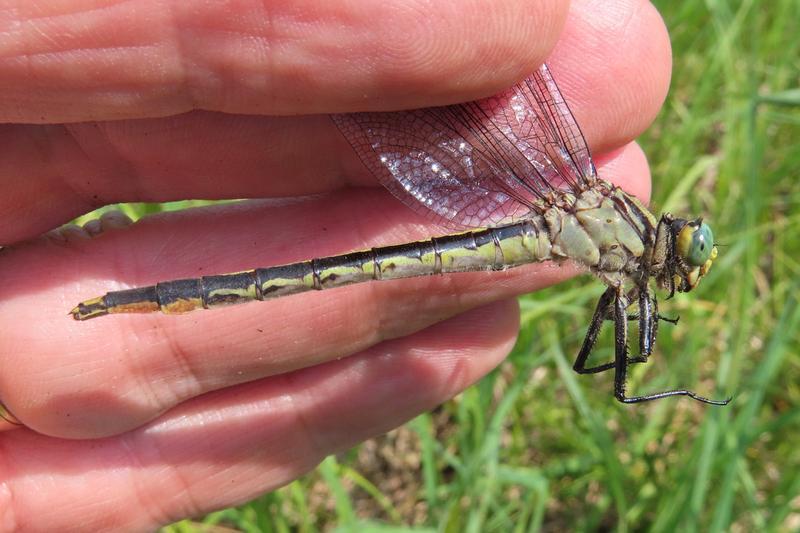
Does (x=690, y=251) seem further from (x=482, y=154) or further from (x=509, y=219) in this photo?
(x=482, y=154)

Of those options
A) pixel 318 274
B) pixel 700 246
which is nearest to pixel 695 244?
pixel 700 246

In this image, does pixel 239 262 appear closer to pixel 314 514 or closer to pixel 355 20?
pixel 355 20

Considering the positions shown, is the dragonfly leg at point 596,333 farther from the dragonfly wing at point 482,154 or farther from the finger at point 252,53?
the finger at point 252,53

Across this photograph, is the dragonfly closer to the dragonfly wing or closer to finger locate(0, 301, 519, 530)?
the dragonfly wing

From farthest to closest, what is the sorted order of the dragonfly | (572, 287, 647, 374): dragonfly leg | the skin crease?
(572, 287, 647, 374): dragonfly leg, the dragonfly, the skin crease

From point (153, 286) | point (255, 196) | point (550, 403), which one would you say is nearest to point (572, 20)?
point (255, 196)

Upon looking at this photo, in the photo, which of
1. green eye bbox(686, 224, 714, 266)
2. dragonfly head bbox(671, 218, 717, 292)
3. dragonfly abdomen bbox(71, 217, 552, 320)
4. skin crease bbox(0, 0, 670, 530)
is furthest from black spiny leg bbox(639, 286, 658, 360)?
dragonfly abdomen bbox(71, 217, 552, 320)
